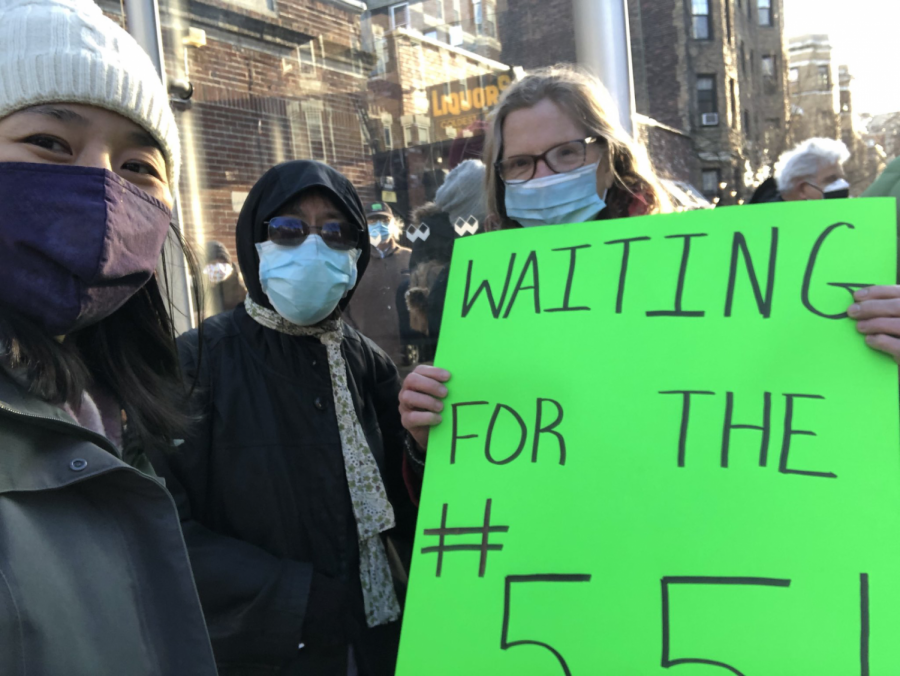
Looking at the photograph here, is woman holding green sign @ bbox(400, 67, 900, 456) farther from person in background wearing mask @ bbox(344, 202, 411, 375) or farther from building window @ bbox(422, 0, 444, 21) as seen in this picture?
building window @ bbox(422, 0, 444, 21)

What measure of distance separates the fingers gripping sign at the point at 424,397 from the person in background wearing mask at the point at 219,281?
349cm

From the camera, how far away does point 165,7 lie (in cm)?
427

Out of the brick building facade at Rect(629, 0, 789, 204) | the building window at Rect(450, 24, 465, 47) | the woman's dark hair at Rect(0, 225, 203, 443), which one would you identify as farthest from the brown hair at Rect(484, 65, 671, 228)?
the building window at Rect(450, 24, 465, 47)

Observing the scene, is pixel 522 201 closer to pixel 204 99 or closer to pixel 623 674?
pixel 623 674

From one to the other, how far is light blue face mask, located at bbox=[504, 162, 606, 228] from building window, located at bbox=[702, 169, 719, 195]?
128cm

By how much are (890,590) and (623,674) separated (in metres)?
0.39

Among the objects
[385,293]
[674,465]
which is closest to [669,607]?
[674,465]

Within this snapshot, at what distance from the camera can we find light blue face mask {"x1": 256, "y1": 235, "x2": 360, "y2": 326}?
1.90 meters

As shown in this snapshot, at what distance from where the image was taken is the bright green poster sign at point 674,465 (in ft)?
3.38

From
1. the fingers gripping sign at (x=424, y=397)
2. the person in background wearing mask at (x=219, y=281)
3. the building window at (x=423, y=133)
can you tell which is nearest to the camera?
the fingers gripping sign at (x=424, y=397)

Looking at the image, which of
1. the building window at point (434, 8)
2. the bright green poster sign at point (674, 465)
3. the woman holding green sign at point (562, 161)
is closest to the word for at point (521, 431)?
the bright green poster sign at point (674, 465)

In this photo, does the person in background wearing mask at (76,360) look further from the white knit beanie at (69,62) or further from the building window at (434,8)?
the building window at (434,8)

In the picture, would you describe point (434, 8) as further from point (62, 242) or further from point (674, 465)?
point (674, 465)

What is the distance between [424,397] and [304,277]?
723 millimetres
